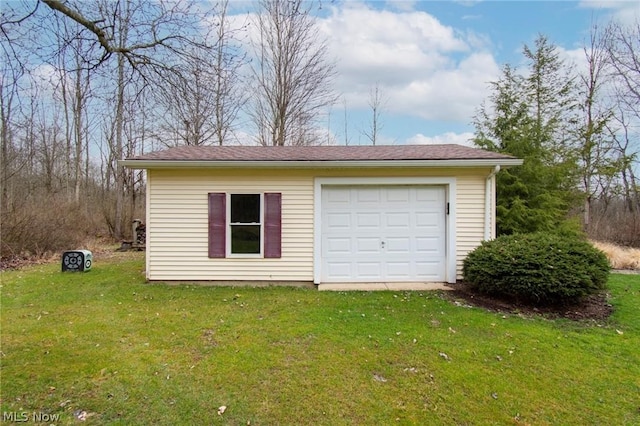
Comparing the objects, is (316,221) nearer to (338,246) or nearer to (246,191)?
(338,246)

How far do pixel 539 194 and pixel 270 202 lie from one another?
800 centimetres

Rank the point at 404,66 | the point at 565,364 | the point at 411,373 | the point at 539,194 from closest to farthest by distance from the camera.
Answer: the point at 411,373, the point at 565,364, the point at 539,194, the point at 404,66

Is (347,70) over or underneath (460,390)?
over

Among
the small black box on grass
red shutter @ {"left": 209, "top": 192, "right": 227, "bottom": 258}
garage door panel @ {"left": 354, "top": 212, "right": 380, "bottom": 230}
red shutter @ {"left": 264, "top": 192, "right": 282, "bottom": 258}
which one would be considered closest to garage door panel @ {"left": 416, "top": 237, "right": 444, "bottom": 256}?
garage door panel @ {"left": 354, "top": 212, "right": 380, "bottom": 230}

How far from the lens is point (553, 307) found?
5.60 m

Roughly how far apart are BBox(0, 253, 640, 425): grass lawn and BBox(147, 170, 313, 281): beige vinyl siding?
3.78 feet

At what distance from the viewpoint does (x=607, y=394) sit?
10.3ft

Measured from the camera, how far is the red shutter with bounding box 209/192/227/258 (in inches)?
273

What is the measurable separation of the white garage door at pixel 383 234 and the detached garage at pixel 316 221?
0.07 ft

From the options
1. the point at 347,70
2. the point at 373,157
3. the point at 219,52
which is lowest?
the point at 373,157

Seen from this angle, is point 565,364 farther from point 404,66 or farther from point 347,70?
point 347,70

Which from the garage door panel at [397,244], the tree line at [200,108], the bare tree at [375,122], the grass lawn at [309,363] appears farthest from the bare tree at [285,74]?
the grass lawn at [309,363]

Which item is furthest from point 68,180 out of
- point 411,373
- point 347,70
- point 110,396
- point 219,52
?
point 411,373

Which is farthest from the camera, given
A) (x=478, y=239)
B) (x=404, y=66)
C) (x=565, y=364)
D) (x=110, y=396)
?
(x=404, y=66)
